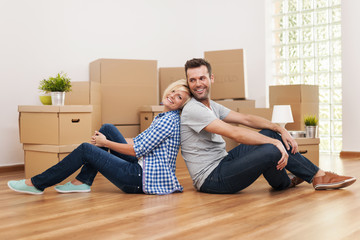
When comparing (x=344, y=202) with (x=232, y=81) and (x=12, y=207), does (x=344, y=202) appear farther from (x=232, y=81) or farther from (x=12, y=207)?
(x=232, y=81)

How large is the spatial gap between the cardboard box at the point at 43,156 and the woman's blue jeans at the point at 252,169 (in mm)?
1084

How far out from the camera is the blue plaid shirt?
7.45 ft

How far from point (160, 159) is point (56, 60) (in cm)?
199

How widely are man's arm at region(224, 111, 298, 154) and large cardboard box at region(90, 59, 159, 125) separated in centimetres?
153

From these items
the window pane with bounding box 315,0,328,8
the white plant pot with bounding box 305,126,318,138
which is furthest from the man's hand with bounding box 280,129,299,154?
the window pane with bounding box 315,0,328,8

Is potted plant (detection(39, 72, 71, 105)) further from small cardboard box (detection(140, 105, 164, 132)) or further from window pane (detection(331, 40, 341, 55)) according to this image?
window pane (detection(331, 40, 341, 55))

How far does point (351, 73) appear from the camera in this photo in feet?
15.2

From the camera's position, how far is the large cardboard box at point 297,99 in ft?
13.7

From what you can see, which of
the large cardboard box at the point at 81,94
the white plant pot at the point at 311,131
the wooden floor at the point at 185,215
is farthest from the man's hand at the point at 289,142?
the large cardboard box at the point at 81,94

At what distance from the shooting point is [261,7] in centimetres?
496

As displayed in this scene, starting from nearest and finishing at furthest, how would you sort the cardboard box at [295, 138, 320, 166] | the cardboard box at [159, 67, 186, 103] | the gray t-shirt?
the gray t-shirt, the cardboard box at [295, 138, 320, 166], the cardboard box at [159, 67, 186, 103]

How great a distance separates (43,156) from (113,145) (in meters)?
0.92

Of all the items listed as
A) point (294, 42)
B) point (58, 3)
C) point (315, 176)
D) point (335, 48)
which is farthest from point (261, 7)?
point (315, 176)

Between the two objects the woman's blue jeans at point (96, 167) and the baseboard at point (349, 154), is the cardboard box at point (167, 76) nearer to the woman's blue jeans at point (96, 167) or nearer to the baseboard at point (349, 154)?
the baseboard at point (349, 154)
